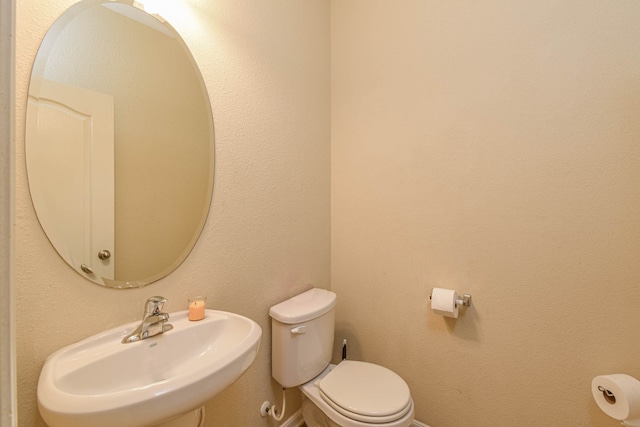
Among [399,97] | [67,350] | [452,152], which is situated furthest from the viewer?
[399,97]

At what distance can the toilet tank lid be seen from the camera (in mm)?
1174

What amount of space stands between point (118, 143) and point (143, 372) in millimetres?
731

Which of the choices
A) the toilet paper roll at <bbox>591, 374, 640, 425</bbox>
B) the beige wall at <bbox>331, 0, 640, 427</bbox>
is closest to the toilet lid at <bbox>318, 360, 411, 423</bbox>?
the beige wall at <bbox>331, 0, 640, 427</bbox>

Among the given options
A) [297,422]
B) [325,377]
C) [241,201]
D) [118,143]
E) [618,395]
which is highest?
[118,143]

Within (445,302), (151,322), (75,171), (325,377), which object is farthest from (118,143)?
(445,302)

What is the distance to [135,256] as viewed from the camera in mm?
866

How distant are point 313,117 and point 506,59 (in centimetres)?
96

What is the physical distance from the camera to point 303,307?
1.26m

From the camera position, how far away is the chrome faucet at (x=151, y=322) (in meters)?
0.79

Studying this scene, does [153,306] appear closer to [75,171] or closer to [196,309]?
[196,309]

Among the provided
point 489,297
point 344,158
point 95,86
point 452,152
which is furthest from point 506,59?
point 95,86

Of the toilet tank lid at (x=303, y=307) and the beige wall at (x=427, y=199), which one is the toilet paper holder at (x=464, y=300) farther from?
the toilet tank lid at (x=303, y=307)

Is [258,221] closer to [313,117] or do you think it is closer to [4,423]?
[313,117]

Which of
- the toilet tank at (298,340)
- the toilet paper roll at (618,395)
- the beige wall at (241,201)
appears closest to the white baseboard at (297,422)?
the beige wall at (241,201)
